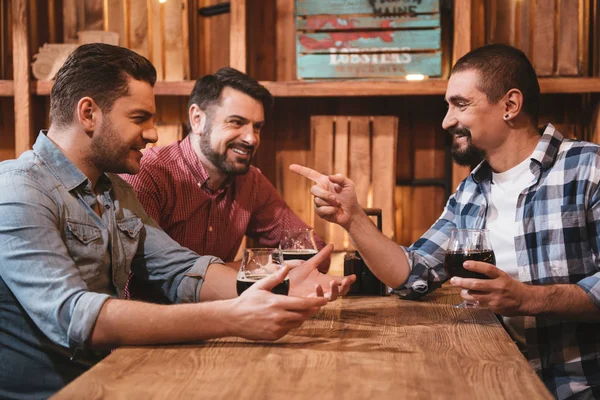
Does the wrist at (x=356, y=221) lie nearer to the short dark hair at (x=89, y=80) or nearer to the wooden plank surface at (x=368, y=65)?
the short dark hair at (x=89, y=80)

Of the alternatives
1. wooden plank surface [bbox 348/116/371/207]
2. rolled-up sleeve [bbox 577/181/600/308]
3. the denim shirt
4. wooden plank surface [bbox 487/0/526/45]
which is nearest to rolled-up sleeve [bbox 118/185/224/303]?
the denim shirt

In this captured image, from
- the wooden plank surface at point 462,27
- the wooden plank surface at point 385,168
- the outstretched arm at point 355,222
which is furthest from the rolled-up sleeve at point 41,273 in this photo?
the wooden plank surface at point 462,27

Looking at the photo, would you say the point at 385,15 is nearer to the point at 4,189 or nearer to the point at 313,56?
the point at 313,56

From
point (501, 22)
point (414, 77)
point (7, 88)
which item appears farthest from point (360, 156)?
point (7, 88)

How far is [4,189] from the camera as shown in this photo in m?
1.54

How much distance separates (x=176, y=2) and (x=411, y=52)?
126 cm

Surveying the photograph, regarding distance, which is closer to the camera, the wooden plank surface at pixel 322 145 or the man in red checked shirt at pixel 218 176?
the man in red checked shirt at pixel 218 176

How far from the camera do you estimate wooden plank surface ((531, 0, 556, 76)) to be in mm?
3102

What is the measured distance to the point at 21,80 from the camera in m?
3.27

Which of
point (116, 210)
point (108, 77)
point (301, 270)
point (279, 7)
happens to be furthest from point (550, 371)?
point (279, 7)

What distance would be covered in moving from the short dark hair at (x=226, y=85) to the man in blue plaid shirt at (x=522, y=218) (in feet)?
3.20

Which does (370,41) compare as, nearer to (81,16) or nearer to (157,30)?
(157,30)

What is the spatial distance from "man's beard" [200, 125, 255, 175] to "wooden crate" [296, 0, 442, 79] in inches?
25.0

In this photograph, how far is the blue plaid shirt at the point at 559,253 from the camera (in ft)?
6.45
